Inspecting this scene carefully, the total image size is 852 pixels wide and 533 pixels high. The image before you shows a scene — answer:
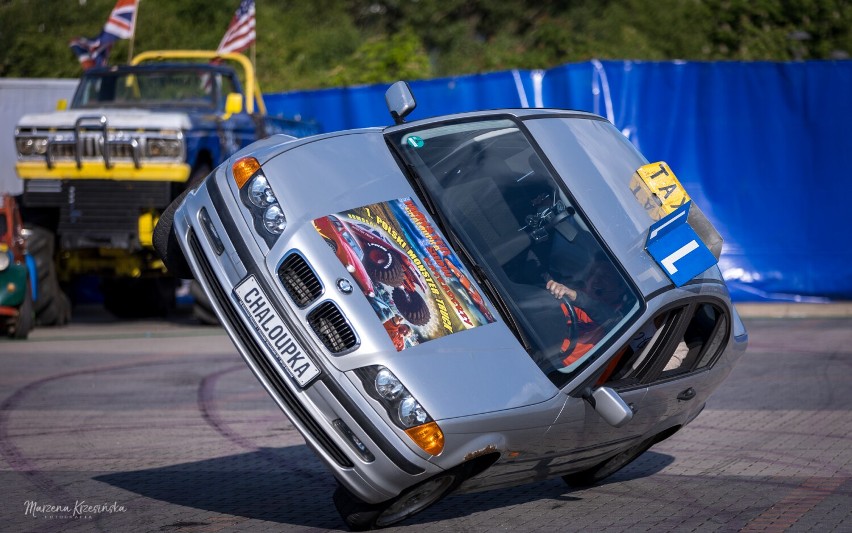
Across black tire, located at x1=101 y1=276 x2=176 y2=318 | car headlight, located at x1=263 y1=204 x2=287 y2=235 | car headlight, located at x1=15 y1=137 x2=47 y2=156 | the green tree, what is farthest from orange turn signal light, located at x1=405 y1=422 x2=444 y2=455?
the green tree

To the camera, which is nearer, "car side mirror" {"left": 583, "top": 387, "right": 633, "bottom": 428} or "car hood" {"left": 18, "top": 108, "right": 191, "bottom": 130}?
"car side mirror" {"left": 583, "top": 387, "right": 633, "bottom": 428}

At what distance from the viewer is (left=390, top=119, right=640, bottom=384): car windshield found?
18.1ft

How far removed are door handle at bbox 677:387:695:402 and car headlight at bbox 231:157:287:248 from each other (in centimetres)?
209

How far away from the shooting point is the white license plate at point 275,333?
16.8 feet

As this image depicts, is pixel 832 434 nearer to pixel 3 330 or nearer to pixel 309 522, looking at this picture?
Answer: pixel 309 522

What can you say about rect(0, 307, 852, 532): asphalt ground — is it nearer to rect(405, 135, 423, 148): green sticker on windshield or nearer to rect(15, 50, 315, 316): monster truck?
rect(405, 135, 423, 148): green sticker on windshield

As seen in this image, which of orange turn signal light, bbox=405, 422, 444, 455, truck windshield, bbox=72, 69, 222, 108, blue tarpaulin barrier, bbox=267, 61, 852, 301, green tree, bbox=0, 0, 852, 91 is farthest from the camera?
green tree, bbox=0, 0, 852, 91

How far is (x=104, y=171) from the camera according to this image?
13781mm

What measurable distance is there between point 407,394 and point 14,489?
263cm

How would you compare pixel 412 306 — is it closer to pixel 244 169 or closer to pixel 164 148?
pixel 244 169

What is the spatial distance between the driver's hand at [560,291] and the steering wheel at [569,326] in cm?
2

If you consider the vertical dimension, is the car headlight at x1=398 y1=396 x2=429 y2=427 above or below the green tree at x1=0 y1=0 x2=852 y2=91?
above

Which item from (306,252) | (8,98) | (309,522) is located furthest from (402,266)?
(8,98)

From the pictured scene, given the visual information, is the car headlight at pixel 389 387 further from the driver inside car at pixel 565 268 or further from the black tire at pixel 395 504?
the driver inside car at pixel 565 268
